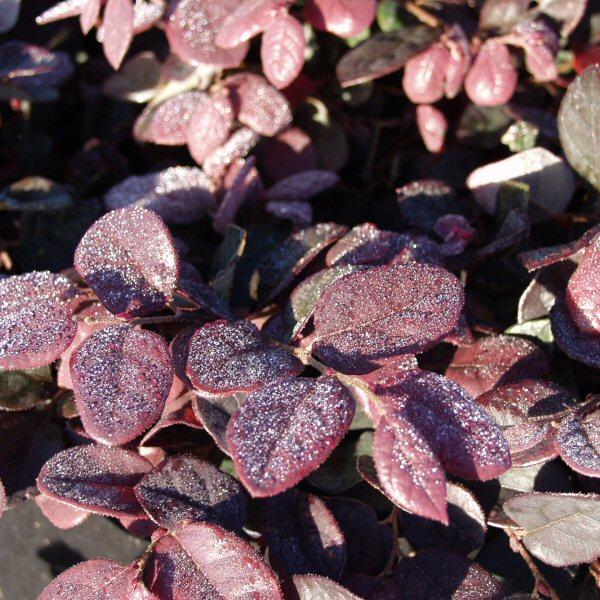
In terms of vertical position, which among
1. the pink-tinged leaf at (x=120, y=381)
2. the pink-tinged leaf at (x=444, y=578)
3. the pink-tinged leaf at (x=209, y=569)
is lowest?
the pink-tinged leaf at (x=444, y=578)

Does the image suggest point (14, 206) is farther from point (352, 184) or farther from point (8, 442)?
point (352, 184)

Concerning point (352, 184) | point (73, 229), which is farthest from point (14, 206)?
point (352, 184)

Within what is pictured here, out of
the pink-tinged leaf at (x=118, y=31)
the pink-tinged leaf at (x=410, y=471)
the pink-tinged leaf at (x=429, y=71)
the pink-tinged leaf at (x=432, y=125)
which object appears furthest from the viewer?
the pink-tinged leaf at (x=432, y=125)

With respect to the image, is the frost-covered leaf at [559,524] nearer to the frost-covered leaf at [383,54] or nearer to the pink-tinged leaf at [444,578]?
the pink-tinged leaf at [444,578]

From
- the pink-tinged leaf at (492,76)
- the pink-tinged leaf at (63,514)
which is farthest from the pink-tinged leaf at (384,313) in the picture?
the pink-tinged leaf at (492,76)

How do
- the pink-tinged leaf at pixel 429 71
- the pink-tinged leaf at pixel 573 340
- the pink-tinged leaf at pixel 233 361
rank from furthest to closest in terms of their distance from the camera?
the pink-tinged leaf at pixel 429 71, the pink-tinged leaf at pixel 573 340, the pink-tinged leaf at pixel 233 361

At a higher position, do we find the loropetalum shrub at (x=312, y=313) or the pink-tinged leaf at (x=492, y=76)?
the pink-tinged leaf at (x=492, y=76)
